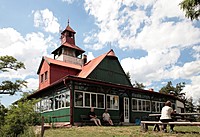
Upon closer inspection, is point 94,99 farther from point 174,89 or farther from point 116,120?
point 174,89

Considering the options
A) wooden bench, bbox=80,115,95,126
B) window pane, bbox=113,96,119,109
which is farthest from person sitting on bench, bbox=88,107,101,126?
window pane, bbox=113,96,119,109

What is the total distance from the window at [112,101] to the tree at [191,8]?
36.0ft

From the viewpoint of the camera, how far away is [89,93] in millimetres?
17688

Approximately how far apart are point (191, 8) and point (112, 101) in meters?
11.5

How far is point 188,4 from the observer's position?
9594 millimetres

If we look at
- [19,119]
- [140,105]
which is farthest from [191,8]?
[140,105]

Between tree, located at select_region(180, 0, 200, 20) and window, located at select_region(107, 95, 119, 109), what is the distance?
11.0 metres

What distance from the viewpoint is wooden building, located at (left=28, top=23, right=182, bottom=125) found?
55.0 feet

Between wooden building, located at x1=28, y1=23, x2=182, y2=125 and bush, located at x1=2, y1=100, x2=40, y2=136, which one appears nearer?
bush, located at x1=2, y1=100, x2=40, y2=136

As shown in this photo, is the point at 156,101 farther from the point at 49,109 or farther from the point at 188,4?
the point at 188,4

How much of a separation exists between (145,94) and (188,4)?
14.6 m

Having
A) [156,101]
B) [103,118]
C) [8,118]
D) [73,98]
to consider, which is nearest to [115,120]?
[103,118]

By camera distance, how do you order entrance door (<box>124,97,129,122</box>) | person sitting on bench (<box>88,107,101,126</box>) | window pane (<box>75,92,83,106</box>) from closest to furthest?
person sitting on bench (<box>88,107,101,126</box>), window pane (<box>75,92,83,106</box>), entrance door (<box>124,97,129,122</box>)

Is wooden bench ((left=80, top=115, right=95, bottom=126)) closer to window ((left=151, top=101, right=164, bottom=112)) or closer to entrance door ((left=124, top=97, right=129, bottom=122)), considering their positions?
entrance door ((left=124, top=97, right=129, bottom=122))
